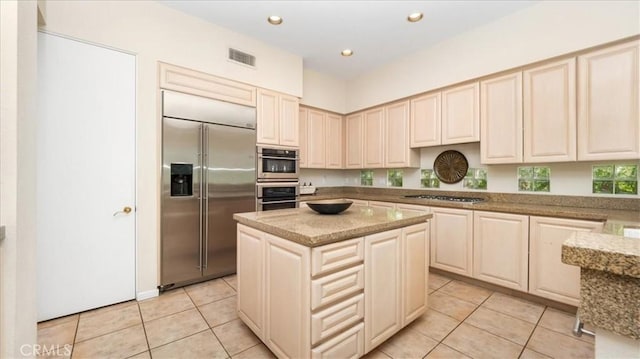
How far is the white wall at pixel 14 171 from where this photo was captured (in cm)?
113

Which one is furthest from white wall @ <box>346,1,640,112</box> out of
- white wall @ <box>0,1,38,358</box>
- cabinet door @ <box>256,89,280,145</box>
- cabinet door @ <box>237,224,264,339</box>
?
white wall @ <box>0,1,38,358</box>

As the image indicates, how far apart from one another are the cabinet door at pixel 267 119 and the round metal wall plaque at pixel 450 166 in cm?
233

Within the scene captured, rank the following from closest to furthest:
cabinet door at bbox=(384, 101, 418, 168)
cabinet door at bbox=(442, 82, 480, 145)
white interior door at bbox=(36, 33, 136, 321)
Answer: white interior door at bbox=(36, 33, 136, 321) → cabinet door at bbox=(442, 82, 480, 145) → cabinet door at bbox=(384, 101, 418, 168)

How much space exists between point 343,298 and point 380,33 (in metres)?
3.07

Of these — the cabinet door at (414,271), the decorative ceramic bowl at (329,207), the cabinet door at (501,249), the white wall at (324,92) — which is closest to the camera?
the cabinet door at (414,271)

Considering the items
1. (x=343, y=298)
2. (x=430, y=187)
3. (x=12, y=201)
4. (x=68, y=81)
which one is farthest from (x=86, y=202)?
(x=430, y=187)

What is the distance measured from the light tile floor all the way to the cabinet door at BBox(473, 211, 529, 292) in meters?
0.22

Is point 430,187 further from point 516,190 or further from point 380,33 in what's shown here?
point 380,33

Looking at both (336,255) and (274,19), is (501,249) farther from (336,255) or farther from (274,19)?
(274,19)

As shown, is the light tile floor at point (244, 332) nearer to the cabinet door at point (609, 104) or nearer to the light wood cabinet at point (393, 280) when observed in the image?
the light wood cabinet at point (393, 280)

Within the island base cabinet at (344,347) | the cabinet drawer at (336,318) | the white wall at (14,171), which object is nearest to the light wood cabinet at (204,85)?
the white wall at (14,171)

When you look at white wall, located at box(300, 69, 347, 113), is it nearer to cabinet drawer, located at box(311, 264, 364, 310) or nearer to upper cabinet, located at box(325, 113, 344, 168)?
upper cabinet, located at box(325, 113, 344, 168)

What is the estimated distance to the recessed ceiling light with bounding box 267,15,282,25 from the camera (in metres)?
2.84

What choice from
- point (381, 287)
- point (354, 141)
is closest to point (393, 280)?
point (381, 287)
